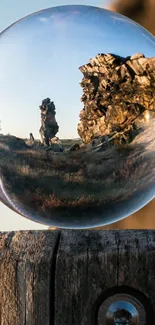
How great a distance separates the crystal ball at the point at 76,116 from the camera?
6.70 feet

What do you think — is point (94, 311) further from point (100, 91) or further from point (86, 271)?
point (100, 91)

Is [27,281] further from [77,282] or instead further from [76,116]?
[76,116]

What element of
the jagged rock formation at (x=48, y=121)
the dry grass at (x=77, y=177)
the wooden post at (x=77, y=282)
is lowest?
the wooden post at (x=77, y=282)

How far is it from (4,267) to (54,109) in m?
0.51

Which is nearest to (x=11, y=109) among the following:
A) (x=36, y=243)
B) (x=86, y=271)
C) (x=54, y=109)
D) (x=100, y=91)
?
(x=54, y=109)

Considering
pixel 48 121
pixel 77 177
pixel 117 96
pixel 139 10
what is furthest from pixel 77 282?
pixel 139 10

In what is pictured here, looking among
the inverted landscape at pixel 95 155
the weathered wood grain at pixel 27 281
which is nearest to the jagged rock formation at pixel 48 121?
the inverted landscape at pixel 95 155

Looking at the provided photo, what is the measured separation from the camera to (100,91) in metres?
2.12

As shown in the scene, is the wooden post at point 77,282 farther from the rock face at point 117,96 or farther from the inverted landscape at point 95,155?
the rock face at point 117,96

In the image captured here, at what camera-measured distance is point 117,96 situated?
2139 mm

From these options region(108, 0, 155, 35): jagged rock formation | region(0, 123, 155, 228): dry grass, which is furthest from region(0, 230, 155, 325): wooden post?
region(108, 0, 155, 35): jagged rock formation

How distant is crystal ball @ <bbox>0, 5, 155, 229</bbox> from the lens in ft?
6.70

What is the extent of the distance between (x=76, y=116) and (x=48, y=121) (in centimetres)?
9

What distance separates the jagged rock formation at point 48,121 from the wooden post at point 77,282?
351mm
